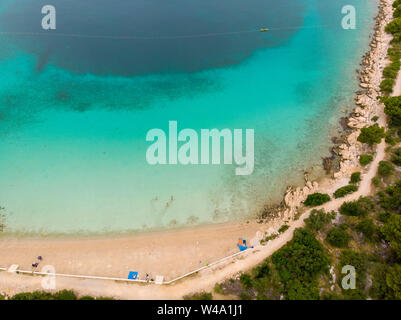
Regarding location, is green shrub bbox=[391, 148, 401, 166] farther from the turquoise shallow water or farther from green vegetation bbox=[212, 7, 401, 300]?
the turquoise shallow water

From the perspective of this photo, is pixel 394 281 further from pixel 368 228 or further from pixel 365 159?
pixel 365 159

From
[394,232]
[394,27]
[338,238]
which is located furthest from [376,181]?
[394,27]

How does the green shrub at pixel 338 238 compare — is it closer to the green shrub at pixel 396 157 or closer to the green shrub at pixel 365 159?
the green shrub at pixel 365 159

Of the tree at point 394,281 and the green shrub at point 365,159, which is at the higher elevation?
the green shrub at point 365,159

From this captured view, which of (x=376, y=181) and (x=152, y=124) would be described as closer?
(x=376, y=181)

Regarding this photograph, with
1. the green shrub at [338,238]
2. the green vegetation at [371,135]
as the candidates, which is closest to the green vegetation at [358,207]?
the green shrub at [338,238]
